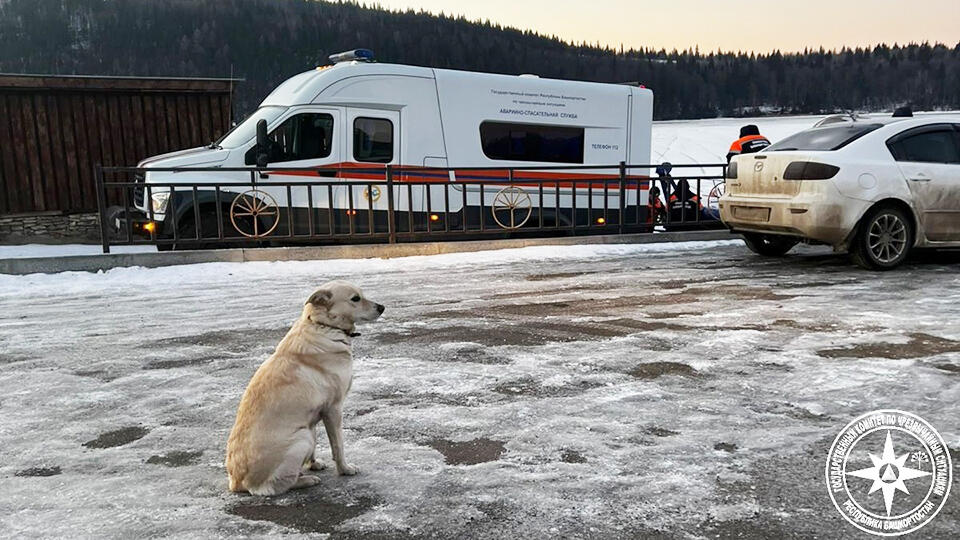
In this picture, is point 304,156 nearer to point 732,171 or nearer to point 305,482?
point 732,171

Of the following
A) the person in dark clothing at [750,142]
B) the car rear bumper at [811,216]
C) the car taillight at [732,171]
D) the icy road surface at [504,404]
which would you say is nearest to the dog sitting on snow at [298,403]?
the icy road surface at [504,404]

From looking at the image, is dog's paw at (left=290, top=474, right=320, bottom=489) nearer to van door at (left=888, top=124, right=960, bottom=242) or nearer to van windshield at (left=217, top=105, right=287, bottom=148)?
van door at (left=888, top=124, right=960, bottom=242)

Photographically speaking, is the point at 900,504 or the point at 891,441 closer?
the point at 900,504

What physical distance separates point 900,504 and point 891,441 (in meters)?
0.67

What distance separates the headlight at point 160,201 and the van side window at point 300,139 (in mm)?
1306

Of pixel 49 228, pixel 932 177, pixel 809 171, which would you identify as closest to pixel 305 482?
pixel 809 171

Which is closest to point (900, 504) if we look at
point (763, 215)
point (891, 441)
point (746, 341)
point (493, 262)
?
point (891, 441)

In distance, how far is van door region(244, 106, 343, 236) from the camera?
10.6 meters

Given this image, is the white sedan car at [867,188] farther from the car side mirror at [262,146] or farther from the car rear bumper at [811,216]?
the car side mirror at [262,146]

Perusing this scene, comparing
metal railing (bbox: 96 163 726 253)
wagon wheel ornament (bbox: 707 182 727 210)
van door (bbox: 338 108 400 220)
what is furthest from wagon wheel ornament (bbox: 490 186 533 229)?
wagon wheel ornament (bbox: 707 182 727 210)

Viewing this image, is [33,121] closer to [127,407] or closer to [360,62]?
[360,62]

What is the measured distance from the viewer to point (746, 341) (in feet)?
16.4

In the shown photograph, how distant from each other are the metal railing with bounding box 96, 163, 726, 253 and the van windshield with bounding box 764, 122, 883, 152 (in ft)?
9.62

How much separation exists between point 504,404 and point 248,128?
8681mm
